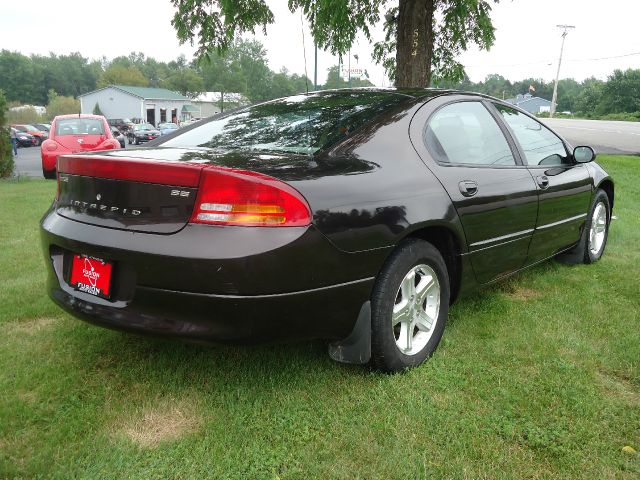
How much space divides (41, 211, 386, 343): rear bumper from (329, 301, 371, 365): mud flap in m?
0.11

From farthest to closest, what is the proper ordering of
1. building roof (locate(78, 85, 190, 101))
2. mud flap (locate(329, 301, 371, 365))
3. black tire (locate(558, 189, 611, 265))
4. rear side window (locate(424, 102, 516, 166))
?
building roof (locate(78, 85, 190, 101)) < black tire (locate(558, 189, 611, 265)) < rear side window (locate(424, 102, 516, 166)) < mud flap (locate(329, 301, 371, 365))

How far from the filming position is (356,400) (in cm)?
244

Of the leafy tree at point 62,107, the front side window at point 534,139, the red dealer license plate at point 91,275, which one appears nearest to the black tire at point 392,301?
the red dealer license plate at point 91,275

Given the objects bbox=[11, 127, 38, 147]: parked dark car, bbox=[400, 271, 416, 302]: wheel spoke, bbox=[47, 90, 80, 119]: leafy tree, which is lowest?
bbox=[11, 127, 38, 147]: parked dark car

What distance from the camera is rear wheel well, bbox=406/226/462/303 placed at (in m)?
2.85

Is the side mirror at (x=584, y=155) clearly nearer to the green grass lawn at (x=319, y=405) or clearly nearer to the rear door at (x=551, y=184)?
the rear door at (x=551, y=184)

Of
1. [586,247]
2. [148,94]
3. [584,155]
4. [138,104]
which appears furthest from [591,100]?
[584,155]

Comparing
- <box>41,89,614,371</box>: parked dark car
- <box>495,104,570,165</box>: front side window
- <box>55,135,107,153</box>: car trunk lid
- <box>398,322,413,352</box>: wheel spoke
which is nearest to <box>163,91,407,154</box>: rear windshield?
<box>41,89,614,371</box>: parked dark car

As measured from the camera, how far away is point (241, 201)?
6.82 feet

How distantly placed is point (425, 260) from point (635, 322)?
5.30 feet

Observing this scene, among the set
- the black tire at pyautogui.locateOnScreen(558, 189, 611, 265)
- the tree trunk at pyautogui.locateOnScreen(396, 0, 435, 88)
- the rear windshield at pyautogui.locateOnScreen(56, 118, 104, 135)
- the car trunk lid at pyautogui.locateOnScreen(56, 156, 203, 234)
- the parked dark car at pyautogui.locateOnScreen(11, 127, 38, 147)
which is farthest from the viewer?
the parked dark car at pyautogui.locateOnScreen(11, 127, 38, 147)

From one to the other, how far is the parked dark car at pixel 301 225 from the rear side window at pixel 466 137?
0.04 ft

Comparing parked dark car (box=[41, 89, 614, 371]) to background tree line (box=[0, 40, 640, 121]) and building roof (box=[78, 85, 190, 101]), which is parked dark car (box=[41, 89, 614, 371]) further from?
building roof (box=[78, 85, 190, 101])

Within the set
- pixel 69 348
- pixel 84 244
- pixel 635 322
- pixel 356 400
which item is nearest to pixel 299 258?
pixel 356 400
